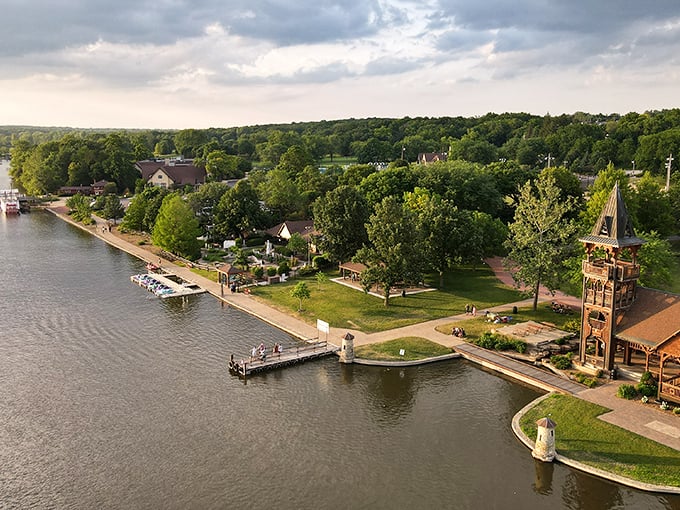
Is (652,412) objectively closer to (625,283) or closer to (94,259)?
(625,283)

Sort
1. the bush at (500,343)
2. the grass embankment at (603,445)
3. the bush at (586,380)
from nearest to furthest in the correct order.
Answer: the grass embankment at (603,445) → the bush at (586,380) → the bush at (500,343)

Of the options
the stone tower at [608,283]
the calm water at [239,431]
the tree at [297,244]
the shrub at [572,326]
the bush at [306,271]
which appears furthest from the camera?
the tree at [297,244]

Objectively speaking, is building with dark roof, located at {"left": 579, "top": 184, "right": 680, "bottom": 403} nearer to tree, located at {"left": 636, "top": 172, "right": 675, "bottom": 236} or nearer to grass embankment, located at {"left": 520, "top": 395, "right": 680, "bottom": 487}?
grass embankment, located at {"left": 520, "top": 395, "right": 680, "bottom": 487}

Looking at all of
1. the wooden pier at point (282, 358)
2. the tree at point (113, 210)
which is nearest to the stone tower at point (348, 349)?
the wooden pier at point (282, 358)

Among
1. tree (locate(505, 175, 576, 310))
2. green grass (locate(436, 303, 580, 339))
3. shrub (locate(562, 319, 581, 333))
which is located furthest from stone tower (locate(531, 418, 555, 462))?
tree (locate(505, 175, 576, 310))

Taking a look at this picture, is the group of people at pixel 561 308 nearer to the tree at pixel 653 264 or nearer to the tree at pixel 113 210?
the tree at pixel 653 264

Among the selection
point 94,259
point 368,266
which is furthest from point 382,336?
point 94,259

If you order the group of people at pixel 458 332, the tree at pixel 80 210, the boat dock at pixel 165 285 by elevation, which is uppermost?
the tree at pixel 80 210

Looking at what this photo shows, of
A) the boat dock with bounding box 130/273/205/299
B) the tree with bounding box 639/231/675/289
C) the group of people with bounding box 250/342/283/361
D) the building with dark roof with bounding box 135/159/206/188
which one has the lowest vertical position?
the group of people with bounding box 250/342/283/361
